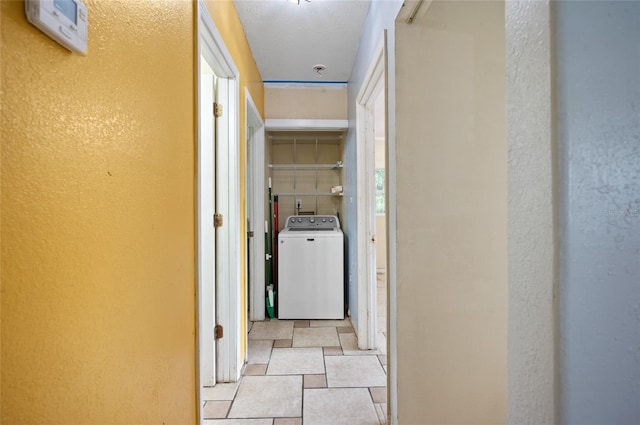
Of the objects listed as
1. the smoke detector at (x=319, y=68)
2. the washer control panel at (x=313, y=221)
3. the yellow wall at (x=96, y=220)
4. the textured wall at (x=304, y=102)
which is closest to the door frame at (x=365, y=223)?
the smoke detector at (x=319, y=68)

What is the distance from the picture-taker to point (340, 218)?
3.72 meters

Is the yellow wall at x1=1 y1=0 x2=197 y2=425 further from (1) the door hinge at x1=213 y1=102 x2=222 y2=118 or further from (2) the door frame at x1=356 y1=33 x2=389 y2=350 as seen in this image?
(2) the door frame at x1=356 y1=33 x2=389 y2=350

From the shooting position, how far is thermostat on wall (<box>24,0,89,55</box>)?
0.49 m

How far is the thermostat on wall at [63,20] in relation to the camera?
1.59 ft

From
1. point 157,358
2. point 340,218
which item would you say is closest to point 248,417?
point 157,358

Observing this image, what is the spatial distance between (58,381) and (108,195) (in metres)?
0.37

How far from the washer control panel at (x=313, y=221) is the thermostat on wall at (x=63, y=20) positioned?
9.45 feet

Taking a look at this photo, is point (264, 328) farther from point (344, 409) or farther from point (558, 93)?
point (558, 93)

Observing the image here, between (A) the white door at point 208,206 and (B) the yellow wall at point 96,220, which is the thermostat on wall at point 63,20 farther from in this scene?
(A) the white door at point 208,206

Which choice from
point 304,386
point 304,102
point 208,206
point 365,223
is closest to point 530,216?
point 208,206

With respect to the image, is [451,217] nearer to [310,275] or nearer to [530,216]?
[530,216]

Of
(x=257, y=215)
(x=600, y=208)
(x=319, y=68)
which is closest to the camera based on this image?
(x=600, y=208)

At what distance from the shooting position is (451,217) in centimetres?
136

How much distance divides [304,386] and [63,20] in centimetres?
202
